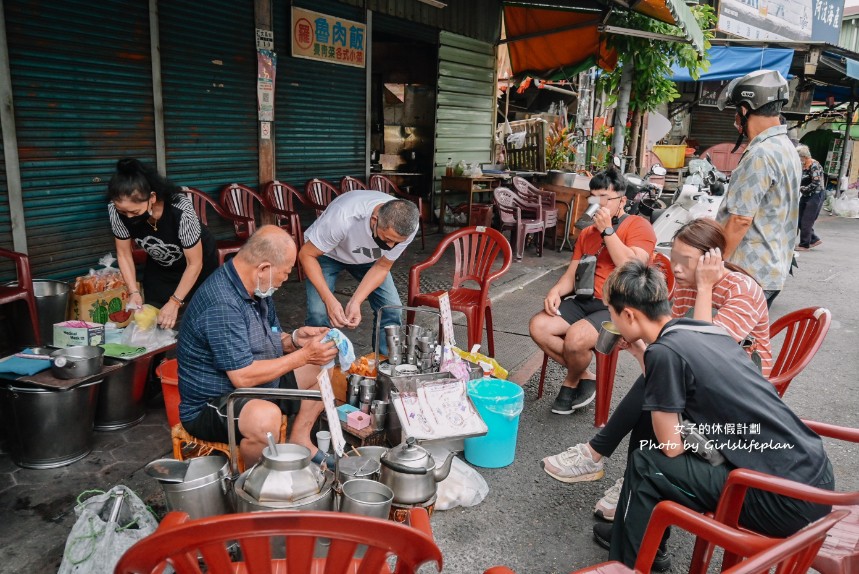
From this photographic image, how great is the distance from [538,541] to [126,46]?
5501 mm

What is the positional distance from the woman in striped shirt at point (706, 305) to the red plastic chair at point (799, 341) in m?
0.13

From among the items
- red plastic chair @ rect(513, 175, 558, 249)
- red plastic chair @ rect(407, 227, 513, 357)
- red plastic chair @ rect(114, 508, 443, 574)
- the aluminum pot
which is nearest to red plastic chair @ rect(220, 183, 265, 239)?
red plastic chair @ rect(407, 227, 513, 357)

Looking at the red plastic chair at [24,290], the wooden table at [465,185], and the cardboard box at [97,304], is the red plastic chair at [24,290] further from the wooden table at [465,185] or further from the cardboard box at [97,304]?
the wooden table at [465,185]

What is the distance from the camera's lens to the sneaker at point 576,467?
11.3 feet

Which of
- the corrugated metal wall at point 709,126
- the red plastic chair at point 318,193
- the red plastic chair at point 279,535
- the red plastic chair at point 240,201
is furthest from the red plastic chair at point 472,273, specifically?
the corrugated metal wall at point 709,126

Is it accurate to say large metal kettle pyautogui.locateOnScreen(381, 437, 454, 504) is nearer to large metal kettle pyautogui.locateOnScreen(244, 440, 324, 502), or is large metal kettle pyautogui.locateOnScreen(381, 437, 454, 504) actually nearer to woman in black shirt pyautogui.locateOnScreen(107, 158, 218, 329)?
large metal kettle pyautogui.locateOnScreen(244, 440, 324, 502)

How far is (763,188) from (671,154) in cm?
1518

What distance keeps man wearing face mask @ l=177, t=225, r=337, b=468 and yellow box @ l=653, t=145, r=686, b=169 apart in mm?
16630

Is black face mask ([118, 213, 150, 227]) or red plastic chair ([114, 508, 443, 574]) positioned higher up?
black face mask ([118, 213, 150, 227])

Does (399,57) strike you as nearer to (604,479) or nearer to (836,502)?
(604,479)

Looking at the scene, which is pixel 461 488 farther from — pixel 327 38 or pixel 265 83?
pixel 327 38

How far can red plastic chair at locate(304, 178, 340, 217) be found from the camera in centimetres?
773

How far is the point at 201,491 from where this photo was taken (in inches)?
96.7

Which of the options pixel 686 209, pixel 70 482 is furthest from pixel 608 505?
pixel 686 209
